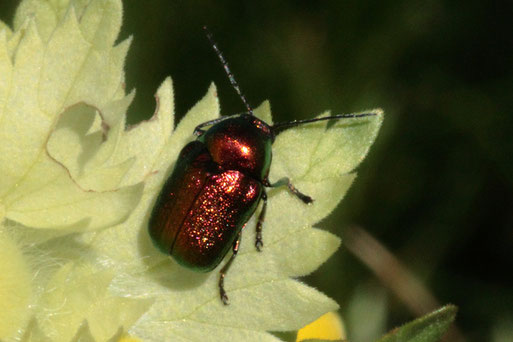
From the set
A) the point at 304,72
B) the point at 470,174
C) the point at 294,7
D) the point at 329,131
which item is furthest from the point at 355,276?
the point at 329,131

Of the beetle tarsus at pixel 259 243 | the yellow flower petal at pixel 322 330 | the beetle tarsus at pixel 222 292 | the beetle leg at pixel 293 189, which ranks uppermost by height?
the beetle leg at pixel 293 189

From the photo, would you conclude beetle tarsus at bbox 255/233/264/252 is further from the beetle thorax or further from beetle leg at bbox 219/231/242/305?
the beetle thorax

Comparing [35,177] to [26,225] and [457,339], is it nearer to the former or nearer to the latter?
[26,225]

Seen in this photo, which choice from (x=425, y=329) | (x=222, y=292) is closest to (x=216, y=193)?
(x=222, y=292)

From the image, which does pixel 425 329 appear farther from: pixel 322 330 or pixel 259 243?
pixel 322 330

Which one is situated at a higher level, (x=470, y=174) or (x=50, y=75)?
(x=50, y=75)

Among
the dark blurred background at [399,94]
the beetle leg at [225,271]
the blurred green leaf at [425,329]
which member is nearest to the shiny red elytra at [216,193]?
the beetle leg at [225,271]

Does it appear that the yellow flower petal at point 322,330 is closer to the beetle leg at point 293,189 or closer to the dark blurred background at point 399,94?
the beetle leg at point 293,189
